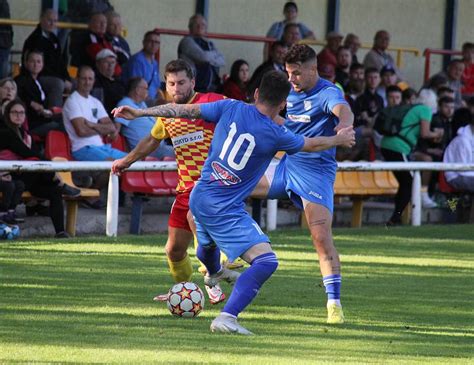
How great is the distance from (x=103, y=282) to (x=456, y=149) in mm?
8901

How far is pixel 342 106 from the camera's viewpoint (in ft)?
31.2

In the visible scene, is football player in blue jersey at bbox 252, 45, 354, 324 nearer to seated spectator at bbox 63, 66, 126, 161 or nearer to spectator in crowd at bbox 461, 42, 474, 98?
seated spectator at bbox 63, 66, 126, 161

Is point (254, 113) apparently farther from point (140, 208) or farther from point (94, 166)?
point (140, 208)

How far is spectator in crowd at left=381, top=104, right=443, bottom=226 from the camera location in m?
17.8

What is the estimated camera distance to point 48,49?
16922 mm

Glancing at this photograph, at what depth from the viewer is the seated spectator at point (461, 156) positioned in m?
18.4

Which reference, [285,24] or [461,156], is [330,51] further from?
[461,156]

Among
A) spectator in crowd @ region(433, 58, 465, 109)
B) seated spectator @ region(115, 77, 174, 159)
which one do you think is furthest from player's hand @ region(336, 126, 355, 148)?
spectator in crowd @ region(433, 58, 465, 109)

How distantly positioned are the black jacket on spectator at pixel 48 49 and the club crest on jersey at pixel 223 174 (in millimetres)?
8685

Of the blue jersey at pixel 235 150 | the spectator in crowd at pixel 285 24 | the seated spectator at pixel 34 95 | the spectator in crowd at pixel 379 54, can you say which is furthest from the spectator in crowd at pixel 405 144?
the blue jersey at pixel 235 150

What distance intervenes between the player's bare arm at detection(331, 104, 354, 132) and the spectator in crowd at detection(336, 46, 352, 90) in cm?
1061

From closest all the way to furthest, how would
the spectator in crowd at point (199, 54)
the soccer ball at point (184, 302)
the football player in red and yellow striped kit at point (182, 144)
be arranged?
the soccer ball at point (184, 302) < the football player in red and yellow striped kit at point (182, 144) < the spectator in crowd at point (199, 54)

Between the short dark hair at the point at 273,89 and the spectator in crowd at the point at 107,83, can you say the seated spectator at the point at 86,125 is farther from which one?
the short dark hair at the point at 273,89

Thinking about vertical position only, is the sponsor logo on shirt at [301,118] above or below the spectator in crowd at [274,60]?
below
